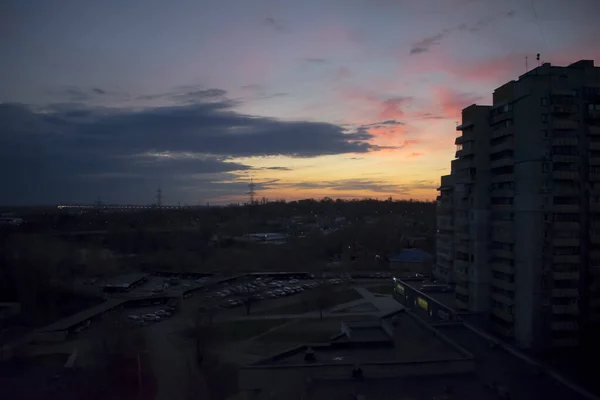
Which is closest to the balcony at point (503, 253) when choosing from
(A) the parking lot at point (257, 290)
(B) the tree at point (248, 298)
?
(B) the tree at point (248, 298)

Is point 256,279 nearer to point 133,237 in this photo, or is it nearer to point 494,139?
point 133,237

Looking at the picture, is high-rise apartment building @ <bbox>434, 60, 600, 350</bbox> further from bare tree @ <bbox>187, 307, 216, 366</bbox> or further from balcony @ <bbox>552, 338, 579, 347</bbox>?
bare tree @ <bbox>187, 307, 216, 366</bbox>

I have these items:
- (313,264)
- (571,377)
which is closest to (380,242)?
(313,264)

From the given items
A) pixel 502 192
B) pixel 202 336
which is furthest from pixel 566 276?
pixel 202 336

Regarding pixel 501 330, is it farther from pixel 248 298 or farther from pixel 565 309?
pixel 248 298

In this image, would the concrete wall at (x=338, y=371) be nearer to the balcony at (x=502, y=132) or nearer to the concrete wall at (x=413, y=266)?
the balcony at (x=502, y=132)
